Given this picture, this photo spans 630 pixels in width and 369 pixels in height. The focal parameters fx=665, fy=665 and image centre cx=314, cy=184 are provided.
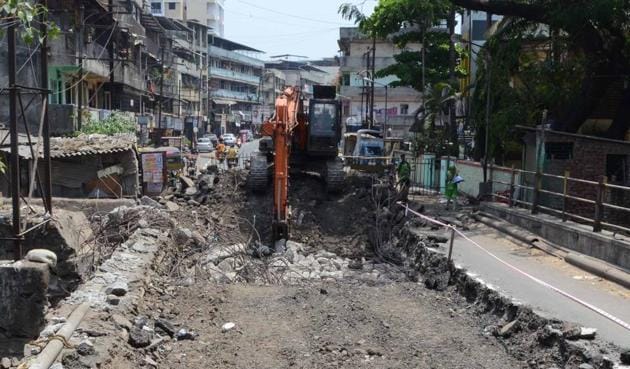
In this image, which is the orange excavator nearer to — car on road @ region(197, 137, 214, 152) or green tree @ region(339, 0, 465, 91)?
green tree @ region(339, 0, 465, 91)

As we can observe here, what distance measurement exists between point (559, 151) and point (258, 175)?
9128 millimetres

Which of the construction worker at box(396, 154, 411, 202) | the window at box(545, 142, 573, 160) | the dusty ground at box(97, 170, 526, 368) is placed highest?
the window at box(545, 142, 573, 160)

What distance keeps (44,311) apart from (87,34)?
2780 cm

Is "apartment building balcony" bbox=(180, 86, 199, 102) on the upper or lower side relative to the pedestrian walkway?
upper

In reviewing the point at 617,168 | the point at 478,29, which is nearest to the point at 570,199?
the point at 617,168

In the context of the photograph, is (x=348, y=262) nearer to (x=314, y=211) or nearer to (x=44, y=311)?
(x=314, y=211)

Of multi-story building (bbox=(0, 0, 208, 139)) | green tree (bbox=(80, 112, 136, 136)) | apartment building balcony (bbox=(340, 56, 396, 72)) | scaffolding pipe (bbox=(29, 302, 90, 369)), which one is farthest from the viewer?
apartment building balcony (bbox=(340, 56, 396, 72))

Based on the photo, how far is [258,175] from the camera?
68.4 feet

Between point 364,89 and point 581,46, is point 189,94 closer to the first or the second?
point 364,89

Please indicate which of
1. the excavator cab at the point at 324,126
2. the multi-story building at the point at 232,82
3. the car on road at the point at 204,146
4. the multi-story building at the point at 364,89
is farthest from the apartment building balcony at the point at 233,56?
the excavator cab at the point at 324,126

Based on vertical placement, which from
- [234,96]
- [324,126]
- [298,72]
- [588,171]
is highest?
[298,72]

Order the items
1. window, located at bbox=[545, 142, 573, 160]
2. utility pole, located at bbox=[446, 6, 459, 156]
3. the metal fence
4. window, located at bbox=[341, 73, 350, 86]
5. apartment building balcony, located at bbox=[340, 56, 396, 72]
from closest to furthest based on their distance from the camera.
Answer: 1. window, located at bbox=[545, 142, 573, 160]
2. the metal fence
3. utility pole, located at bbox=[446, 6, 459, 156]
4. apartment building balcony, located at bbox=[340, 56, 396, 72]
5. window, located at bbox=[341, 73, 350, 86]

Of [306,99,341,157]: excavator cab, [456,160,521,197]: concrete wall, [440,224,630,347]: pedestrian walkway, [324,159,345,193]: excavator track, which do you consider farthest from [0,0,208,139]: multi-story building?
[456,160,521,197]: concrete wall

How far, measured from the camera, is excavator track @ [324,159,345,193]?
70.3ft
